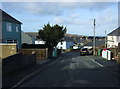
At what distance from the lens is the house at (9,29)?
33372 millimetres

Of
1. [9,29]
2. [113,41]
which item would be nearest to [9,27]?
[9,29]

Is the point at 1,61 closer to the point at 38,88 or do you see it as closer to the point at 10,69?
the point at 10,69

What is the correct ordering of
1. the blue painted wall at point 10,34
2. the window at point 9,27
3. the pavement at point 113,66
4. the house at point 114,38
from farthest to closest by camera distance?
the house at point 114,38, the window at point 9,27, the blue painted wall at point 10,34, the pavement at point 113,66

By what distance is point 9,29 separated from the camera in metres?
35.5

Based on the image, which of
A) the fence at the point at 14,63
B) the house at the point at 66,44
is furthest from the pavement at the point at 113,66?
the house at the point at 66,44

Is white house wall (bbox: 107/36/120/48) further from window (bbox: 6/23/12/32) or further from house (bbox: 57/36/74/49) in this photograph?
window (bbox: 6/23/12/32)

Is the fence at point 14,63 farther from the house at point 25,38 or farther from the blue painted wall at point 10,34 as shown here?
the house at point 25,38

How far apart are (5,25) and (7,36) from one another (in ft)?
6.18

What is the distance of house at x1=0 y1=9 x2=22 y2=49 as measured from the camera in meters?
33.4

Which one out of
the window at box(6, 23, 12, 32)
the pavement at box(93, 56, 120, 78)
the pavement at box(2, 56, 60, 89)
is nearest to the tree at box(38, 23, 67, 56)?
the window at box(6, 23, 12, 32)

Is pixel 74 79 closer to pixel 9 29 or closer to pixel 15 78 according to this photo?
pixel 15 78

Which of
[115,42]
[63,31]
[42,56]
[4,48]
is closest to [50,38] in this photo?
[63,31]

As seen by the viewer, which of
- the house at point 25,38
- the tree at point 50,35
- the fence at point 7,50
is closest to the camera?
the fence at point 7,50

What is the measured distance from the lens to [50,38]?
46250 mm
